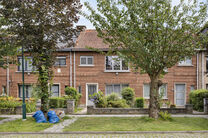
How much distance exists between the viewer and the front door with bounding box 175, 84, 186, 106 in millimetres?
19652

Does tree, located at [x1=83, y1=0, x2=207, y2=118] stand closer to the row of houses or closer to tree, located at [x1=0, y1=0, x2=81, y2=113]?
tree, located at [x1=0, y1=0, x2=81, y2=113]

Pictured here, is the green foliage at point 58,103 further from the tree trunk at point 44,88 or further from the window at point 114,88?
the window at point 114,88

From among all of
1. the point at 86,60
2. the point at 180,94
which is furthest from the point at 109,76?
the point at 180,94

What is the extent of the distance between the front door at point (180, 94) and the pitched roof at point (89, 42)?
768 centimetres

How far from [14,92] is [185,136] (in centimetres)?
1677

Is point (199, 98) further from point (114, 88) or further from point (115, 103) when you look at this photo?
point (114, 88)

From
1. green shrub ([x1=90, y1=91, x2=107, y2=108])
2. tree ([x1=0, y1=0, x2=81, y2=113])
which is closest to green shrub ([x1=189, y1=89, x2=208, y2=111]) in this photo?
green shrub ([x1=90, y1=91, x2=107, y2=108])

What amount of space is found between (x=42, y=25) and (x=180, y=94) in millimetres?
14204

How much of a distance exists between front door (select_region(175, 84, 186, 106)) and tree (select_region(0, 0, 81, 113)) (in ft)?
39.4

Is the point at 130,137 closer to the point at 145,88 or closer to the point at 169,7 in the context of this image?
the point at 169,7

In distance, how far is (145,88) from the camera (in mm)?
19922

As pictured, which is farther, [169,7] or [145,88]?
[145,88]

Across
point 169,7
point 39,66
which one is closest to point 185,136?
point 169,7

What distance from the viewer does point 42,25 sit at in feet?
36.6
